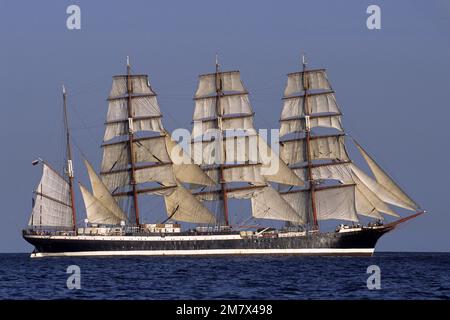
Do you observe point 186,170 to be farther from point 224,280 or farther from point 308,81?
point 224,280

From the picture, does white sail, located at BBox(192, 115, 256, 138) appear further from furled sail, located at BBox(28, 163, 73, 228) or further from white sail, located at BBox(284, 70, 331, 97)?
furled sail, located at BBox(28, 163, 73, 228)

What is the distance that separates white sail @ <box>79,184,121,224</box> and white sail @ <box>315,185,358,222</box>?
65.2ft

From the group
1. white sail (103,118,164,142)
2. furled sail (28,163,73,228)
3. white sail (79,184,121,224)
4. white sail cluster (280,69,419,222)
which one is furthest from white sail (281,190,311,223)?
furled sail (28,163,73,228)

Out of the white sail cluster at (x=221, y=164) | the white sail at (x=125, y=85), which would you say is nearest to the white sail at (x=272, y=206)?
the white sail cluster at (x=221, y=164)

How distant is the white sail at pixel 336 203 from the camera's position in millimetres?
101250

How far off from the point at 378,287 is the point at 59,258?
158 feet

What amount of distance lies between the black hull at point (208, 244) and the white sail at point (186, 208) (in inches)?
83.0

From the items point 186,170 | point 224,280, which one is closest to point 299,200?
point 186,170

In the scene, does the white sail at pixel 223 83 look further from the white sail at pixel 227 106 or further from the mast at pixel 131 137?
the mast at pixel 131 137

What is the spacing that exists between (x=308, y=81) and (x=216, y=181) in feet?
43.4

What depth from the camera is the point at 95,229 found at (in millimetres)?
103875

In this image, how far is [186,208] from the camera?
333ft
